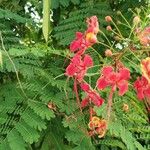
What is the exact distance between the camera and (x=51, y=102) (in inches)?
78.2

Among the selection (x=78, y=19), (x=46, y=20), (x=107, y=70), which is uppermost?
(x=78, y=19)

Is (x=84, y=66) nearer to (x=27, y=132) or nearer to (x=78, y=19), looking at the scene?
(x=27, y=132)

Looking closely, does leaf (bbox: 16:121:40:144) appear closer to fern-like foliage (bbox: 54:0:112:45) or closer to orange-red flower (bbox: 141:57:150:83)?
fern-like foliage (bbox: 54:0:112:45)

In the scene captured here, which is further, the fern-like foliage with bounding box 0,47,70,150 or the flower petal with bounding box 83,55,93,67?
the fern-like foliage with bounding box 0,47,70,150

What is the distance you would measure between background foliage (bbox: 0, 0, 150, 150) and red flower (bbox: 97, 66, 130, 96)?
527 millimetres

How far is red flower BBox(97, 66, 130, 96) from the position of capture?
1308mm

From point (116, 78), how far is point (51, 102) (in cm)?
71

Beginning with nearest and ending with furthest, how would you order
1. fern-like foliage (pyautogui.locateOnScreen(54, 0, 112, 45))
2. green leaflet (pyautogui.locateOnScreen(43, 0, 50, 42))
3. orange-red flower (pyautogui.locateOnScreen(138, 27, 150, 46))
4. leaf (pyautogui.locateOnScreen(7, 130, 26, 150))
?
green leaflet (pyautogui.locateOnScreen(43, 0, 50, 42)) → orange-red flower (pyautogui.locateOnScreen(138, 27, 150, 46)) → leaf (pyautogui.locateOnScreen(7, 130, 26, 150)) → fern-like foliage (pyautogui.locateOnScreen(54, 0, 112, 45))

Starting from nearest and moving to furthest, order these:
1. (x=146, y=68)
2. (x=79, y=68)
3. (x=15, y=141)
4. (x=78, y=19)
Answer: (x=146, y=68) < (x=79, y=68) < (x=15, y=141) < (x=78, y=19)

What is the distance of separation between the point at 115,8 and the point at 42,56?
1.79 feet

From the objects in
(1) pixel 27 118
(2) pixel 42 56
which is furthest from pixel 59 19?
(1) pixel 27 118

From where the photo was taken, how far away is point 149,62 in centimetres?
126

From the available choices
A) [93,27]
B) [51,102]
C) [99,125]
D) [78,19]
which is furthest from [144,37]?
[78,19]

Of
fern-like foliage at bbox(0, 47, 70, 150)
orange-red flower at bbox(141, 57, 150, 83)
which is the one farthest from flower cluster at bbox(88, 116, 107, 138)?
fern-like foliage at bbox(0, 47, 70, 150)
